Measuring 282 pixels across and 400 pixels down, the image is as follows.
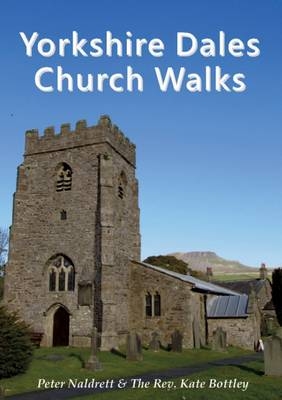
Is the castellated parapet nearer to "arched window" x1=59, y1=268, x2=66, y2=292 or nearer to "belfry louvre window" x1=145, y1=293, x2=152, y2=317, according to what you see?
"arched window" x1=59, y1=268, x2=66, y2=292

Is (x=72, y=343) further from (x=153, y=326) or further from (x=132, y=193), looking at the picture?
(x=132, y=193)

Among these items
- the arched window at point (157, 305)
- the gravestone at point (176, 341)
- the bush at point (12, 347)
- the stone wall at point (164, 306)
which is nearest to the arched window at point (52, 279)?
the stone wall at point (164, 306)

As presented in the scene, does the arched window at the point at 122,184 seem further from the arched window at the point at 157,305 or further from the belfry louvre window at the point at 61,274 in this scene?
the arched window at the point at 157,305

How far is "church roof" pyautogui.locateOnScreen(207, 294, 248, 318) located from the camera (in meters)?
28.5

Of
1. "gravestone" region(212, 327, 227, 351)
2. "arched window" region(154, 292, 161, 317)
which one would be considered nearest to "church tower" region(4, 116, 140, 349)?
"arched window" region(154, 292, 161, 317)

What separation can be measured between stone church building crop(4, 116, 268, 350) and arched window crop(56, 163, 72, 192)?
2.6 inches

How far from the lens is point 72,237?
25.9 meters

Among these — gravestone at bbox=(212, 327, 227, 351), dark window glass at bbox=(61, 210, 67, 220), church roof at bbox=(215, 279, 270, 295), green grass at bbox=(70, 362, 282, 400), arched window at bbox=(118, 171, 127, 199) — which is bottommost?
gravestone at bbox=(212, 327, 227, 351)

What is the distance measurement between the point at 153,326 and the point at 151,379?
12884 mm

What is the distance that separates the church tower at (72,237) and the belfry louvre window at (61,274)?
6 centimetres

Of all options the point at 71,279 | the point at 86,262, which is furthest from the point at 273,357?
the point at 71,279

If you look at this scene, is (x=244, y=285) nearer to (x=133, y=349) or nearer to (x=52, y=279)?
(x=52, y=279)

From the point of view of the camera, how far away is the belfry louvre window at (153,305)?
26.4 metres

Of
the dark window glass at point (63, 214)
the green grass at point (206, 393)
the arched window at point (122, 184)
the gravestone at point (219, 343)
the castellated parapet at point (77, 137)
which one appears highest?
the castellated parapet at point (77, 137)
